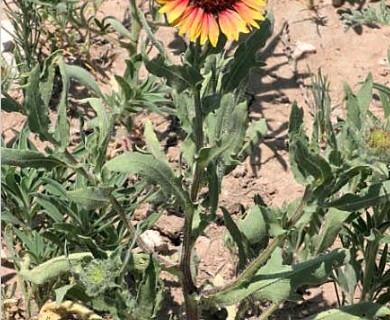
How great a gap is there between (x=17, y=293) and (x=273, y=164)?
115 cm

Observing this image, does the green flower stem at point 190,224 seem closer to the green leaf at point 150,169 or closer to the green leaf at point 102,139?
the green leaf at point 150,169

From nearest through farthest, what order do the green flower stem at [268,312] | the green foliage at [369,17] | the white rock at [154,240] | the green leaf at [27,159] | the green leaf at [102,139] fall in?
1. the green leaf at [27,159]
2. the green leaf at [102,139]
3. the green flower stem at [268,312]
4. the white rock at [154,240]
5. the green foliage at [369,17]

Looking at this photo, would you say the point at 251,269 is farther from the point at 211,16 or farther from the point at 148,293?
the point at 211,16

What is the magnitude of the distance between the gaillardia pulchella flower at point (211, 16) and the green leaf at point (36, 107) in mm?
390

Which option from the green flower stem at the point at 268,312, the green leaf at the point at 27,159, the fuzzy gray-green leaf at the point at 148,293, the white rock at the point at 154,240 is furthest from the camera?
the white rock at the point at 154,240

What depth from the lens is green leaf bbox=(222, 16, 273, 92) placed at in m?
2.07

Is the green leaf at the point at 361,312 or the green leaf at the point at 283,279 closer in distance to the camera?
the green leaf at the point at 283,279

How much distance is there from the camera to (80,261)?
236 centimetres

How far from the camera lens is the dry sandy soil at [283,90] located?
296cm

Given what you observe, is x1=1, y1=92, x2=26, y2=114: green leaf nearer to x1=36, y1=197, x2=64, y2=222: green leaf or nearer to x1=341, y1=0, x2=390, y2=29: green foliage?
x1=36, y1=197, x2=64, y2=222: green leaf

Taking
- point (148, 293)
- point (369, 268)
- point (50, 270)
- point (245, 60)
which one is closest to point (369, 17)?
point (369, 268)

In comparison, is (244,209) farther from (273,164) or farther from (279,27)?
(279,27)

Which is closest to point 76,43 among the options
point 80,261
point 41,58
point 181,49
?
point 41,58

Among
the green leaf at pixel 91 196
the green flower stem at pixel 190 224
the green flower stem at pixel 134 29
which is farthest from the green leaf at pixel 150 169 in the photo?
A: the green flower stem at pixel 134 29
